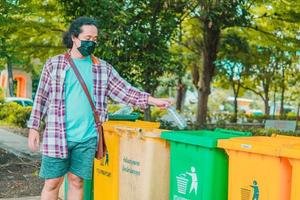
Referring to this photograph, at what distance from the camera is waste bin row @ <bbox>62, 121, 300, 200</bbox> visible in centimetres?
358

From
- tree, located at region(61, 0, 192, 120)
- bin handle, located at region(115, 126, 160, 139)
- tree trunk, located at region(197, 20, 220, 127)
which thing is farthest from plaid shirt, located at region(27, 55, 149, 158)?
tree trunk, located at region(197, 20, 220, 127)

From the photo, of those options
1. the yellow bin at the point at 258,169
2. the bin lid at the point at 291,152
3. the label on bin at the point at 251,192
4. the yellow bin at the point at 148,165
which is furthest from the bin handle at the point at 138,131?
the bin lid at the point at 291,152

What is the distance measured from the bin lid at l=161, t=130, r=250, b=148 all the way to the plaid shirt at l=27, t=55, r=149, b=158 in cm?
37

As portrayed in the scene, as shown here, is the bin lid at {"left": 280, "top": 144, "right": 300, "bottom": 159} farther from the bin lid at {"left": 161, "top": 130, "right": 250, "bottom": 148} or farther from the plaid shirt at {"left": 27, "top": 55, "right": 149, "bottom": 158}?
the plaid shirt at {"left": 27, "top": 55, "right": 149, "bottom": 158}

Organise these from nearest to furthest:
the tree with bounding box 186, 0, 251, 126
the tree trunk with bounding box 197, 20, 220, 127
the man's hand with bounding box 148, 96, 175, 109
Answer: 1. the man's hand with bounding box 148, 96, 175, 109
2. the tree with bounding box 186, 0, 251, 126
3. the tree trunk with bounding box 197, 20, 220, 127

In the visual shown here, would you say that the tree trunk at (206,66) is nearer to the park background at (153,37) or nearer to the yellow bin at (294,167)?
the park background at (153,37)

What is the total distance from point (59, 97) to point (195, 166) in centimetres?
128

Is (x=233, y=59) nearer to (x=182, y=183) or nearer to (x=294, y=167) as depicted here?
(x=182, y=183)

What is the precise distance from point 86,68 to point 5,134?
470 inches

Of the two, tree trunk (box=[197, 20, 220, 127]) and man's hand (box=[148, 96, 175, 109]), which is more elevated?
tree trunk (box=[197, 20, 220, 127])

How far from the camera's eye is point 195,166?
4160 millimetres

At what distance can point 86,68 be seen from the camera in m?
4.25

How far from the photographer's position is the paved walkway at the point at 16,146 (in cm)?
1053

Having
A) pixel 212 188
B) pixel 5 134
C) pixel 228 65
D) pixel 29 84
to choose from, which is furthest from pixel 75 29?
pixel 29 84
